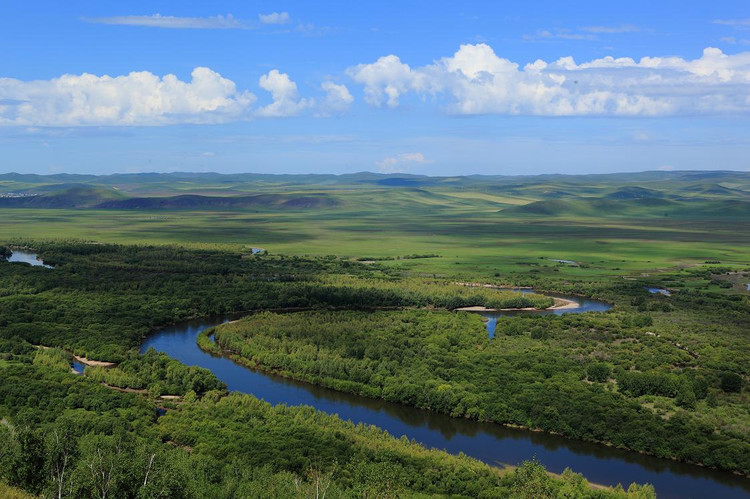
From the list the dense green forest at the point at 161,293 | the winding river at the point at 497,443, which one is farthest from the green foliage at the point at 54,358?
the winding river at the point at 497,443

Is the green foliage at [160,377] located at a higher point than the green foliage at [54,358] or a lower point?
lower

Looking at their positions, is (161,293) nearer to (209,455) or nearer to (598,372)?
(209,455)

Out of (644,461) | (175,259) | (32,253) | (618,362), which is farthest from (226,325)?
(32,253)

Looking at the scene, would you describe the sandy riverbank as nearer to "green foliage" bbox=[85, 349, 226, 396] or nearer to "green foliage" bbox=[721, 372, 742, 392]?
"green foliage" bbox=[721, 372, 742, 392]

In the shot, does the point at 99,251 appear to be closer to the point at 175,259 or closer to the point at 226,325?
the point at 175,259

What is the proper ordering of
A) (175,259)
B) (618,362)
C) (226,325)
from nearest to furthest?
(618,362), (226,325), (175,259)

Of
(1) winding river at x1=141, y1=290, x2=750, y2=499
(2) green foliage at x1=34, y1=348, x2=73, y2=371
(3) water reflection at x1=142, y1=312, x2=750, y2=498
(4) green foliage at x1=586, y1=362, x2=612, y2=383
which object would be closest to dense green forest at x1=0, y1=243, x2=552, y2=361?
(2) green foliage at x1=34, y1=348, x2=73, y2=371

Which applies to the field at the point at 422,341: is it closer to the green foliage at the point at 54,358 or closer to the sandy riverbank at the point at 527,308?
the green foliage at the point at 54,358
